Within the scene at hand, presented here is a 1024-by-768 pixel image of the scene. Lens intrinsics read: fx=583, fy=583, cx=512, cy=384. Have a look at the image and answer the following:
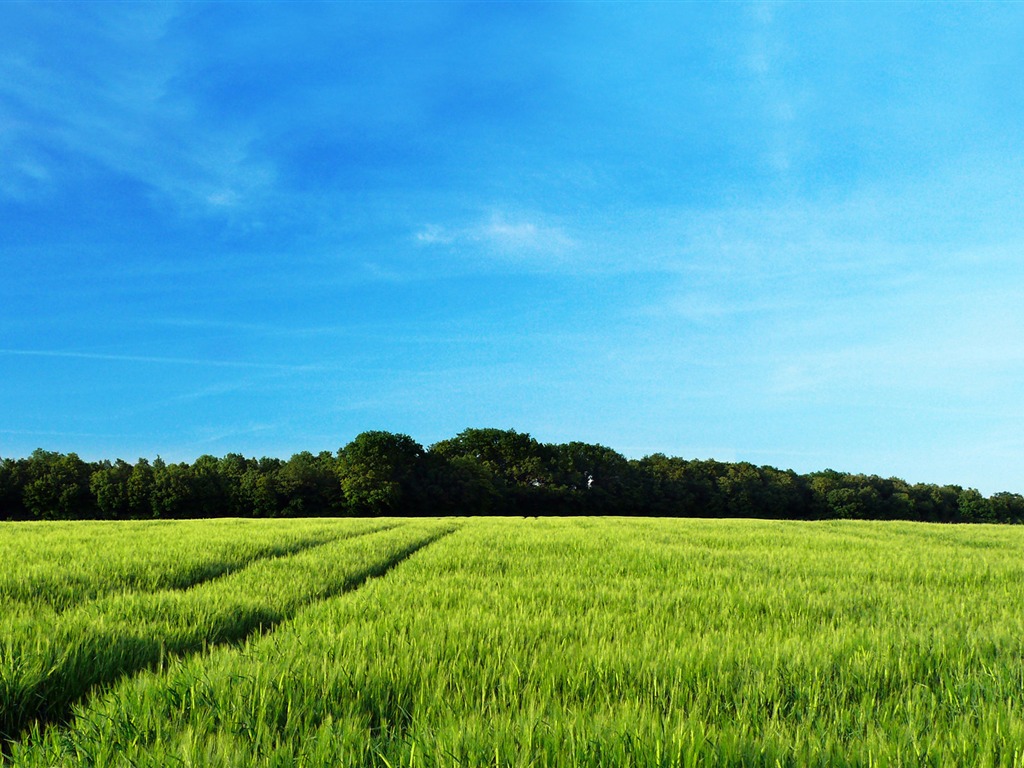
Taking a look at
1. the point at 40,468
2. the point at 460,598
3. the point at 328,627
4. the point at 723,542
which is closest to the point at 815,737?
the point at 328,627

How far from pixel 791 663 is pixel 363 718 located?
2775 mm

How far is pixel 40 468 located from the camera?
246ft

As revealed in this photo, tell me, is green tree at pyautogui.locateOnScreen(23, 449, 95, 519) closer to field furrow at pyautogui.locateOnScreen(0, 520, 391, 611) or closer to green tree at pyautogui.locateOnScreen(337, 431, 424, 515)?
green tree at pyautogui.locateOnScreen(337, 431, 424, 515)

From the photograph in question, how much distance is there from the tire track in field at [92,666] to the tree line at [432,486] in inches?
2680

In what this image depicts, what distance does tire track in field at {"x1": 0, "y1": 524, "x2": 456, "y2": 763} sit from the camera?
11.3ft

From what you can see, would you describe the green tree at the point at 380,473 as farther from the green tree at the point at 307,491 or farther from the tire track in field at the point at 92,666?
the tire track in field at the point at 92,666

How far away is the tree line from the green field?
67.3 meters

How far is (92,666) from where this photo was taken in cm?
409

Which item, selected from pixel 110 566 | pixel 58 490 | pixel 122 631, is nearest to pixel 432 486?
pixel 58 490

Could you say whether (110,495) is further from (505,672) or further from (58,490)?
(505,672)

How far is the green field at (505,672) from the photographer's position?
8.28ft

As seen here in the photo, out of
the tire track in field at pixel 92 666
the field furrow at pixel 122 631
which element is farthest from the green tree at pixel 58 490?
the tire track in field at pixel 92 666

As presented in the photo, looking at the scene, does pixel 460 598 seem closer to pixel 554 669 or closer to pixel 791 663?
pixel 554 669

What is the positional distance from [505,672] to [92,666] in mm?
2934
